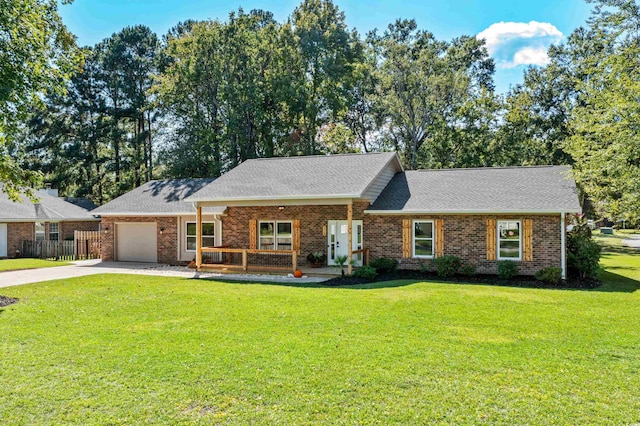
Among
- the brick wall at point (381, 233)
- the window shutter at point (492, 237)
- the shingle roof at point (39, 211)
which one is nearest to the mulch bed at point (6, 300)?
the brick wall at point (381, 233)

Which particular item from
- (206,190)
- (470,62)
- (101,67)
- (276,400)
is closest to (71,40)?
(206,190)

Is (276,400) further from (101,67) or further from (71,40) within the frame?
(101,67)

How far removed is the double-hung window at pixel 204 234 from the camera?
20.7 metres

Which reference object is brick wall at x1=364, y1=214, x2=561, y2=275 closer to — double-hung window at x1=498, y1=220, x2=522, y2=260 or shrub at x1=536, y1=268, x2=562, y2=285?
double-hung window at x1=498, y1=220, x2=522, y2=260

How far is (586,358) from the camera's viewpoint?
259 inches

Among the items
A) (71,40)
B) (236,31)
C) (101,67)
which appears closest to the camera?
(71,40)

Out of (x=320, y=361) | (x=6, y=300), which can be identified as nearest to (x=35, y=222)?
(x=6, y=300)

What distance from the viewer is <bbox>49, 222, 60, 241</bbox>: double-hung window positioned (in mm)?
25453

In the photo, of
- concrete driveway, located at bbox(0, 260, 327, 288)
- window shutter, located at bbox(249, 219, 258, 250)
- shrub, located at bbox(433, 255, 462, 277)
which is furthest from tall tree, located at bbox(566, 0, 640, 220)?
window shutter, located at bbox(249, 219, 258, 250)

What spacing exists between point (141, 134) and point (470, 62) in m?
30.0

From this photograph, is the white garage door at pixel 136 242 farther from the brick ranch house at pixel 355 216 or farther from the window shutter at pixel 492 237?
the window shutter at pixel 492 237

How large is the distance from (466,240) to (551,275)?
2997 millimetres

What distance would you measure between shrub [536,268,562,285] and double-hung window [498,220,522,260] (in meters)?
1.24

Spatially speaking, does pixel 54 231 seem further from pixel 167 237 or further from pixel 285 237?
pixel 285 237
